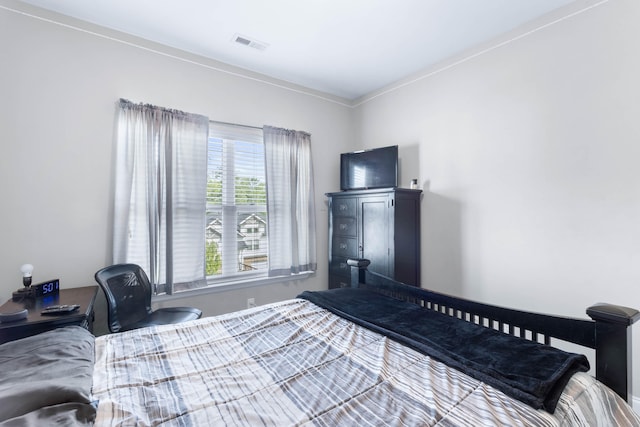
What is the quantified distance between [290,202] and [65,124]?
206cm

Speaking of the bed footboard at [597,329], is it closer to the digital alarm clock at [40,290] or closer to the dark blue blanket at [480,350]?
the dark blue blanket at [480,350]

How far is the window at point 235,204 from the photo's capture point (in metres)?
3.01

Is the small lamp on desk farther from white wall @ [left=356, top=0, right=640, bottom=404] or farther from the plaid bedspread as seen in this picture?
white wall @ [left=356, top=0, right=640, bottom=404]

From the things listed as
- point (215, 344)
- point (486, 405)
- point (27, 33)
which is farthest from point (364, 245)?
point (27, 33)

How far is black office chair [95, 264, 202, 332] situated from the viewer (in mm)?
2125

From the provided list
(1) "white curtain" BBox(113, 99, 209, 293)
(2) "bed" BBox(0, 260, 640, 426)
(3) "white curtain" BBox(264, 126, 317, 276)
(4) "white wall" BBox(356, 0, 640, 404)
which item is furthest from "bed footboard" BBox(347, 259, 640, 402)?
(1) "white curtain" BBox(113, 99, 209, 293)

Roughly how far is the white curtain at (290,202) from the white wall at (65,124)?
0.85 metres

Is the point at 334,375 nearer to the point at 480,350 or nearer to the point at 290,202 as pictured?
the point at 480,350

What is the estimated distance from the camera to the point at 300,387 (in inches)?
41.2

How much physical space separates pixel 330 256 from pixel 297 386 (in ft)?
8.27

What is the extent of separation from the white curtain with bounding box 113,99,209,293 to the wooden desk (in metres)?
0.43

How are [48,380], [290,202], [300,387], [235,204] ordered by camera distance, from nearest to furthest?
[48,380] → [300,387] → [235,204] → [290,202]

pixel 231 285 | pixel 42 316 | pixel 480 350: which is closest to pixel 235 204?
pixel 231 285

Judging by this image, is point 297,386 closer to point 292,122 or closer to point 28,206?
point 28,206
